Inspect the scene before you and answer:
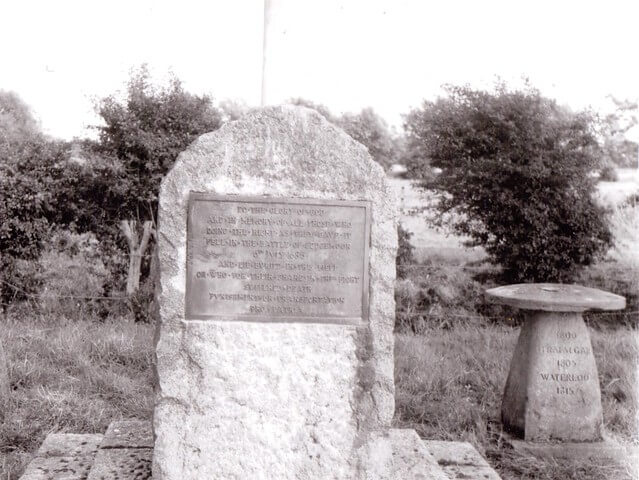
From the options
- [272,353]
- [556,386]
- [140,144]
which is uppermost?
[140,144]

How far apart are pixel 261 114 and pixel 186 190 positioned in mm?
525

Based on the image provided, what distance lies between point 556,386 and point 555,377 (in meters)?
0.07

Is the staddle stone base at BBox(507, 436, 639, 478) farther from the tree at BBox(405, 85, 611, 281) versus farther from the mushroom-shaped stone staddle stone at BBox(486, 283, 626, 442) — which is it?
the tree at BBox(405, 85, 611, 281)

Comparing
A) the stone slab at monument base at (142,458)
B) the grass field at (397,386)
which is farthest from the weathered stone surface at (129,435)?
the grass field at (397,386)

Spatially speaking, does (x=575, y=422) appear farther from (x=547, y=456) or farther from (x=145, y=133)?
(x=145, y=133)

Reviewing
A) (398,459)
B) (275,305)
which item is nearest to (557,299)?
(398,459)

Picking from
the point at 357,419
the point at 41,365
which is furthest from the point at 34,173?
the point at 357,419

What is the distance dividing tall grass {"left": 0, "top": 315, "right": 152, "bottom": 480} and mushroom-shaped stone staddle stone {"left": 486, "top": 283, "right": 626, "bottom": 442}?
2.78 m

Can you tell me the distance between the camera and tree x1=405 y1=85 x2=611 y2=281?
27.1ft

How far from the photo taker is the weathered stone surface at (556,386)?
5320mm

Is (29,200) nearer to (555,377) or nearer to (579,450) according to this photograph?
(555,377)

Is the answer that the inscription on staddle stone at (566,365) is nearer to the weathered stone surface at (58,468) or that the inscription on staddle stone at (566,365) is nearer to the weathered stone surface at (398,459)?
the weathered stone surface at (398,459)

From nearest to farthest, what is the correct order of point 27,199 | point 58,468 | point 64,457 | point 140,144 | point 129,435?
point 58,468 → point 64,457 → point 129,435 → point 27,199 → point 140,144

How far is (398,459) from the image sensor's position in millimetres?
4082
